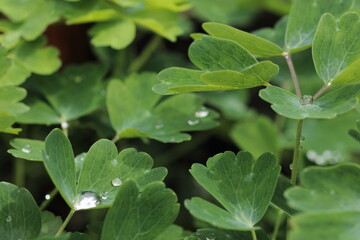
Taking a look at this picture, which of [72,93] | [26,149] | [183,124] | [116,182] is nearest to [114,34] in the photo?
[72,93]

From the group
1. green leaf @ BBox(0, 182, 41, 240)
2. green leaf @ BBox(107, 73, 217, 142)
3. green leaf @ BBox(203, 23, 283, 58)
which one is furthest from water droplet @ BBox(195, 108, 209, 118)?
green leaf @ BBox(0, 182, 41, 240)

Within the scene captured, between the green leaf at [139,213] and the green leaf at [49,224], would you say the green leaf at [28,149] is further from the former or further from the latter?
the green leaf at [139,213]

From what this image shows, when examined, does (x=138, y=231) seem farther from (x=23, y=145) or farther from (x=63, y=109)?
(x=63, y=109)

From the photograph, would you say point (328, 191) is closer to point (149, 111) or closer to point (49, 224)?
point (49, 224)

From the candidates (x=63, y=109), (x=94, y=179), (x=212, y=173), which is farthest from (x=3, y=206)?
(x=63, y=109)

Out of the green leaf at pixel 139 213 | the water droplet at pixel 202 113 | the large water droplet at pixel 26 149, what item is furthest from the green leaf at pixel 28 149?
the water droplet at pixel 202 113
